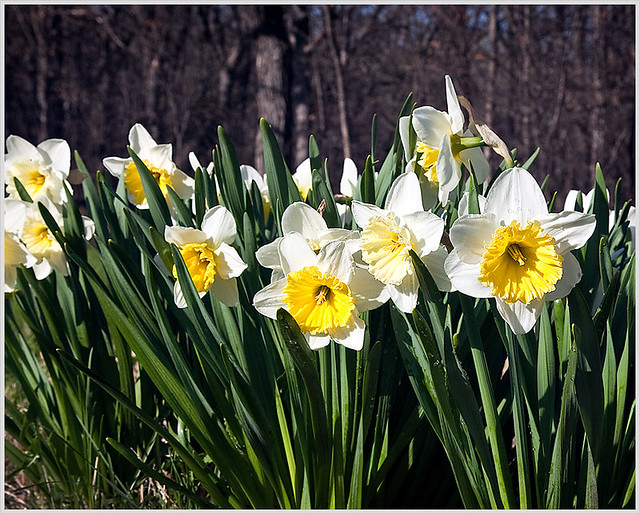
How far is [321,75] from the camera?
8359 millimetres

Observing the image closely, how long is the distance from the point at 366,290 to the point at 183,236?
36 cm

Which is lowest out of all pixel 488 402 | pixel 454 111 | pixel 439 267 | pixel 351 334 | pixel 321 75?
pixel 488 402

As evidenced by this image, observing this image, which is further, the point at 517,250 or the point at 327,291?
the point at 327,291

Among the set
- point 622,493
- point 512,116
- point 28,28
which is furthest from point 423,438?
point 28,28

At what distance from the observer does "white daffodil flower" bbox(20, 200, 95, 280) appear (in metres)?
1.38

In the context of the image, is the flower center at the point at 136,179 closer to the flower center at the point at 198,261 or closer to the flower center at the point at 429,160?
the flower center at the point at 198,261

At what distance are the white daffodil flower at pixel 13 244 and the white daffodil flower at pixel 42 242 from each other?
0.04 ft

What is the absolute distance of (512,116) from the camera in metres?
6.88

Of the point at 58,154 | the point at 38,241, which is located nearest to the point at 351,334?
the point at 38,241

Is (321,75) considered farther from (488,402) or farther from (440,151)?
(488,402)

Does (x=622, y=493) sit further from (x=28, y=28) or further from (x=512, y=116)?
(x=28, y=28)

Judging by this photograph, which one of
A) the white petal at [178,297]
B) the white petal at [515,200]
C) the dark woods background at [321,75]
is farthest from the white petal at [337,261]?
the dark woods background at [321,75]

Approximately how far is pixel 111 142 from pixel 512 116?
5848mm

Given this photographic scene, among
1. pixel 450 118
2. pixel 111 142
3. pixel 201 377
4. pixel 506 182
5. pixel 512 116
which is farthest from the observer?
pixel 111 142
